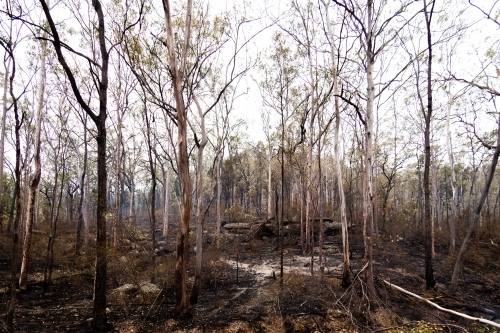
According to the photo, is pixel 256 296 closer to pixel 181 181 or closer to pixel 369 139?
pixel 181 181

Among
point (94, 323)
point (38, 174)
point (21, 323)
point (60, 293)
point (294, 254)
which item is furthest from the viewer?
point (294, 254)

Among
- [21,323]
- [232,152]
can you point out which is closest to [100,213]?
[21,323]

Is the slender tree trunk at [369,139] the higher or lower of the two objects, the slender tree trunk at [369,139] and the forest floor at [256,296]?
the higher

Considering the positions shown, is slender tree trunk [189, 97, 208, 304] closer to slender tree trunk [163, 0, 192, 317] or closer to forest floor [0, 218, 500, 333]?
forest floor [0, 218, 500, 333]

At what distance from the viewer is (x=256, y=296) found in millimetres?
9336

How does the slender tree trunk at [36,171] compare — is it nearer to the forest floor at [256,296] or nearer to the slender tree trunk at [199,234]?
the forest floor at [256,296]

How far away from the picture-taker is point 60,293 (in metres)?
9.97

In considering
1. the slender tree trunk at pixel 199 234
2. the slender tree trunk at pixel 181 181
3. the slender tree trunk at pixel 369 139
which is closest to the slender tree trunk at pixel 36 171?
the slender tree trunk at pixel 199 234

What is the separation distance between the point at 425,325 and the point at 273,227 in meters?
18.6

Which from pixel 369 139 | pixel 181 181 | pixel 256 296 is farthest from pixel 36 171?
pixel 369 139

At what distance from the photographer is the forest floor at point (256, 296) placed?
272 inches

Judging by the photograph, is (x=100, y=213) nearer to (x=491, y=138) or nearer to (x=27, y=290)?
(x=27, y=290)

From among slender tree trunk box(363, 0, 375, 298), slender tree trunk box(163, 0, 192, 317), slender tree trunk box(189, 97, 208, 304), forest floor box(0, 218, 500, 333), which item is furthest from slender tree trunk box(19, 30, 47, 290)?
slender tree trunk box(363, 0, 375, 298)

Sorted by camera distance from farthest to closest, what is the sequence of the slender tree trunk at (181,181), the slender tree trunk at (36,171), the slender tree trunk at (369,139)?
1. the slender tree trunk at (36,171)
2. the slender tree trunk at (369,139)
3. the slender tree trunk at (181,181)
